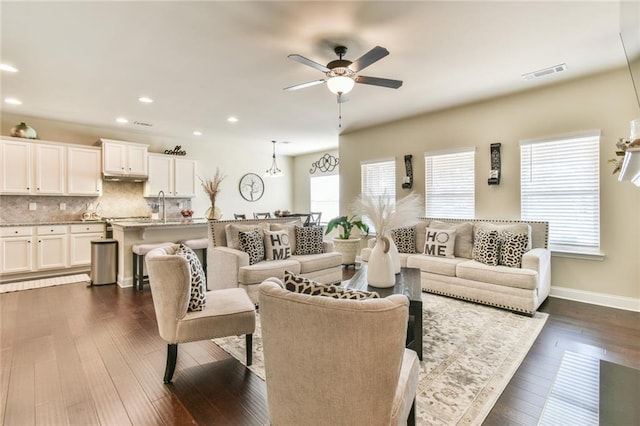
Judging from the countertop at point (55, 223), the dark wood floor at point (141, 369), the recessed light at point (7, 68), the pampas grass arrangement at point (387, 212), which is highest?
the recessed light at point (7, 68)

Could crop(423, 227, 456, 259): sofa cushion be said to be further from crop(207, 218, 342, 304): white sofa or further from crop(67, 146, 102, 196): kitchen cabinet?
crop(67, 146, 102, 196): kitchen cabinet

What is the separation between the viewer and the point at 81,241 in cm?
541

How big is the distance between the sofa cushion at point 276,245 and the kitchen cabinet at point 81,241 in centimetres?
370

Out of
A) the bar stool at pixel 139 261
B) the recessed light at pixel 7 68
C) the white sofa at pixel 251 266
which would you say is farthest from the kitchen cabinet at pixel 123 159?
the white sofa at pixel 251 266

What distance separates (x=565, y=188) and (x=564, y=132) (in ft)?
2.37

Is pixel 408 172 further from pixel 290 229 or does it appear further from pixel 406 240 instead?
pixel 290 229

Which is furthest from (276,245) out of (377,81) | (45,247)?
(45,247)

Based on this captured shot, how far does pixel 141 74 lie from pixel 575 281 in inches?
234

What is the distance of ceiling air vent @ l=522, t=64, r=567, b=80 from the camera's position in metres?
3.46

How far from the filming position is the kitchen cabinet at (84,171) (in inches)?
217

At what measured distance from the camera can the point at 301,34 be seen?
2.78m

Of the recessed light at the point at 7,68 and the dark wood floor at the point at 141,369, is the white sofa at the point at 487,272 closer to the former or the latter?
the dark wood floor at the point at 141,369

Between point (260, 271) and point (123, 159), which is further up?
point (123, 159)

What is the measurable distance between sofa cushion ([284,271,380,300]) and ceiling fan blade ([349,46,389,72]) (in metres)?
1.97
